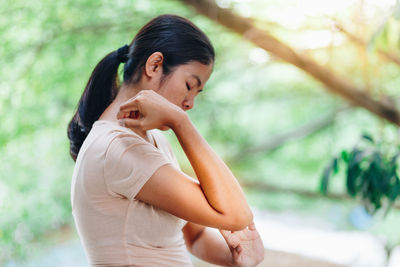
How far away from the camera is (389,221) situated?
170 inches

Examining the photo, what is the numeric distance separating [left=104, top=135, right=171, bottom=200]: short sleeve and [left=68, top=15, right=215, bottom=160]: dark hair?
218 mm

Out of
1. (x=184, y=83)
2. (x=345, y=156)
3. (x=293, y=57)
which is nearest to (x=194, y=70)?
(x=184, y=83)

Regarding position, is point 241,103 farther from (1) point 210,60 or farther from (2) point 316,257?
(1) point 210,60

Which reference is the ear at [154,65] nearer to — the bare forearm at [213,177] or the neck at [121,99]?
the neck at [121,99]

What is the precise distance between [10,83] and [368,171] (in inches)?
77.8

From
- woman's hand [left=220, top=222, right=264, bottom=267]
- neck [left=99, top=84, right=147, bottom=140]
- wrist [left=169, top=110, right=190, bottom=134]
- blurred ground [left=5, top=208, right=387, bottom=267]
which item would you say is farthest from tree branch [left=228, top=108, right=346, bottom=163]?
wrist [left=169, top=110, right=190, bottom=134]

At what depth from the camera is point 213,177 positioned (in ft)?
3.08

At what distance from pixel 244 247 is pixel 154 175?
1.20 ft

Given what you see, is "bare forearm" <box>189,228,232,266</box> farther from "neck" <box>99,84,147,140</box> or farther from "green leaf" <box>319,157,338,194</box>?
"green leaf" <box>319,157,338,194</box>

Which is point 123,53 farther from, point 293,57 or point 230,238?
point 293,57

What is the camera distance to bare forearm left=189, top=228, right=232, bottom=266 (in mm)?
1203

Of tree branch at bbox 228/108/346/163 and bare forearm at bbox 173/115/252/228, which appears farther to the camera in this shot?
tree branch at bbox 228/108/346/163

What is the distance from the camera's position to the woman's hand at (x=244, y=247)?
1126 mm

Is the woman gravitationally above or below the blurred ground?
above
